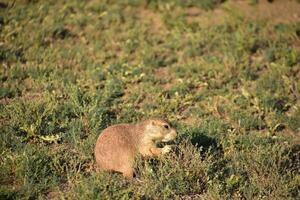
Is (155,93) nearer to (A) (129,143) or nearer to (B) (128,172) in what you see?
(A) (129,143)

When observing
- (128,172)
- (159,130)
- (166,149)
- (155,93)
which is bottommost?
(155,93)

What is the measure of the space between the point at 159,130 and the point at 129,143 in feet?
1.40

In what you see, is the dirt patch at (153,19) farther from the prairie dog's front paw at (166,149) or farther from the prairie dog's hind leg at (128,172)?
the prairie dog's hind leg at (128,172)

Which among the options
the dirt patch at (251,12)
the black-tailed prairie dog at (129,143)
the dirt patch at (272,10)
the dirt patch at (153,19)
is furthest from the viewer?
the dirt patch at (272,10)

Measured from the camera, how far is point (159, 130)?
21.1 ft

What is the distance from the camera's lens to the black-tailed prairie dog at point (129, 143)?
633cm

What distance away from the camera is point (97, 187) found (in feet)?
19.2

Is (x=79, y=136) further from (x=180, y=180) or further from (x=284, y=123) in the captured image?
(x=284, y=123)

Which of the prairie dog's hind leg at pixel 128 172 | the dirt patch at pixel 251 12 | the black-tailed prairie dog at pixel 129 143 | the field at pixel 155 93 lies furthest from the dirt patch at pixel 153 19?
the prairie dog's hind leg at pixel 128 172

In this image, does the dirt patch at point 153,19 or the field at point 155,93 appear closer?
the field at point 155,93

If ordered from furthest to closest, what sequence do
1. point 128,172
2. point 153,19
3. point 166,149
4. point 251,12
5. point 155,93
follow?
1. point 251,12
2. point 153,19
3. point 155,93
4. point 166,149
5. point 128,172

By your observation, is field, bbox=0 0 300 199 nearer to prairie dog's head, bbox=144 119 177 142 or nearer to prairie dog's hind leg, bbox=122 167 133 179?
prairie dog's hind leg, bbox=122 167 133 179

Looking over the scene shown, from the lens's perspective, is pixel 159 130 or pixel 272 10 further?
pixel 272 10

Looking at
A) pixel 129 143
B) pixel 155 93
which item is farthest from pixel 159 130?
pixel 155 93
